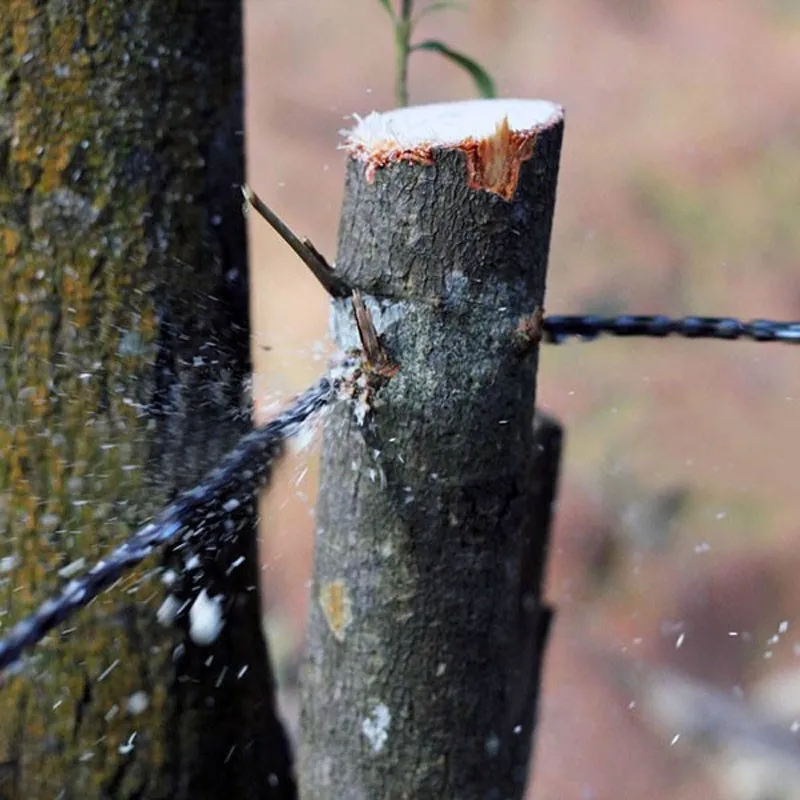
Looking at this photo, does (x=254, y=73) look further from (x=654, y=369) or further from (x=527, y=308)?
(x=527, y=308)

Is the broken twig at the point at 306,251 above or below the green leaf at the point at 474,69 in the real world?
below

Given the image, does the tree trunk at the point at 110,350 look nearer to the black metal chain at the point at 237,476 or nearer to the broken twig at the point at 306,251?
the black metal chain at the point at 237,476

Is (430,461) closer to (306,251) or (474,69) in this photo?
(306,251)

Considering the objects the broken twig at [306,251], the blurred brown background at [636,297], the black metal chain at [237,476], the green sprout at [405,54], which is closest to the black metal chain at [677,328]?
the black metal chain at [237,476]

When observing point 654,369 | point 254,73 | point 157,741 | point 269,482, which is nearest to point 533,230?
point 269,482

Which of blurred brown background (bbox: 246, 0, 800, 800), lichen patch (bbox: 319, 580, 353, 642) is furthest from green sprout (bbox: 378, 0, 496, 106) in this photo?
blurred brown background (bbox: 246, 0, 800, 800)

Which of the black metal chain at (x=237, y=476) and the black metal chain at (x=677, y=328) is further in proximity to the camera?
the black metal chain at (x=677, y=328)

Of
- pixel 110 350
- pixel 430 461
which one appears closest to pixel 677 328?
pixel 430 461
